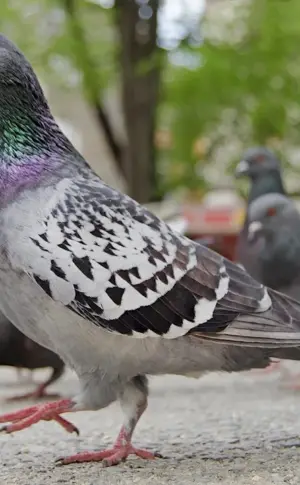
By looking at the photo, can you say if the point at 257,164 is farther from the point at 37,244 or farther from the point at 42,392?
the point at 37,244

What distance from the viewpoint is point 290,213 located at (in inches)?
205

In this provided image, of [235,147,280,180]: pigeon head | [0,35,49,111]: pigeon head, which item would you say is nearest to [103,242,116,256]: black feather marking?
[0,35,49,111]: pigeon head

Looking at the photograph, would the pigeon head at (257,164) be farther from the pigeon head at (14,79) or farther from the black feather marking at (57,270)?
the black feather marking at (57,270)

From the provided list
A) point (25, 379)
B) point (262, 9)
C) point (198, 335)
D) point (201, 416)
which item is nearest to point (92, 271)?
point (198, 335)

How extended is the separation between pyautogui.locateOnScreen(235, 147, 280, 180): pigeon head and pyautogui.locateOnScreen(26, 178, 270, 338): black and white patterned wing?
4129 mm

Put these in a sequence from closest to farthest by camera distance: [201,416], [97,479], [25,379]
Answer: [97,479] → [201,416] → [25,379]

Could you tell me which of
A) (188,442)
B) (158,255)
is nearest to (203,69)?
(188,442)

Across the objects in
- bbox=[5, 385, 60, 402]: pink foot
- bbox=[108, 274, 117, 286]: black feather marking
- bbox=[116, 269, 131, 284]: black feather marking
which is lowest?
bbox=[5, 385, 60, 402]: pink foot

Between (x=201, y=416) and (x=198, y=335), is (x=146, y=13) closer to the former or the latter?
(x=201, y=416)

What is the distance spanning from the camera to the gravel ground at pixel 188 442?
2447 millimetres

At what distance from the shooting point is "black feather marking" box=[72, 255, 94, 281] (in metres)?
2.51

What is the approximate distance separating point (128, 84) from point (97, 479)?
25.1 feet

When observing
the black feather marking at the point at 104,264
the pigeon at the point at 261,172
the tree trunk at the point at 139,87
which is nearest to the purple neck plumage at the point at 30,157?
the black feather marking at the point at 104,264

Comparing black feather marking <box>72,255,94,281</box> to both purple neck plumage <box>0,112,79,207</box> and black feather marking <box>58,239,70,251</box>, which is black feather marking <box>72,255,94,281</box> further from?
purple neck plumage <box>0,112,79,207</box>
